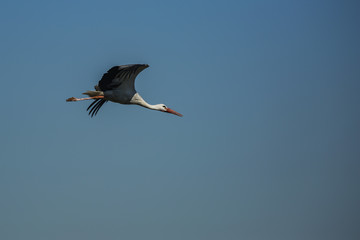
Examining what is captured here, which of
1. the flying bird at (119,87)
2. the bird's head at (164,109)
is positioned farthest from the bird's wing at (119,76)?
the bird's head at (164,109)

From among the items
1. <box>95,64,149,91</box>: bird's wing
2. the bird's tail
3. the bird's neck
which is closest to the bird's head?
the bird's neck

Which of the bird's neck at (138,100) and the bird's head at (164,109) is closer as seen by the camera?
the bird's neck at (138,100)

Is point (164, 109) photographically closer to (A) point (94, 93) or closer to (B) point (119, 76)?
(A) point (94, 93)

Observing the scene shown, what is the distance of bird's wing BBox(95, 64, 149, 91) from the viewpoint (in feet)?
60.6

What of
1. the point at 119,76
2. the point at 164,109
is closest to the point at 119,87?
the point at 119,76

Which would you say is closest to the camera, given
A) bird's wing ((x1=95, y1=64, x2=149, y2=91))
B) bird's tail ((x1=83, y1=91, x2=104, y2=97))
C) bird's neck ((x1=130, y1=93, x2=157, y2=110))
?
bird's wing ((x1=95, y1=64, x2=149, y2=91))

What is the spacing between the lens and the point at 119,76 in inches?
750

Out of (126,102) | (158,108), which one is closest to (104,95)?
(126,102)

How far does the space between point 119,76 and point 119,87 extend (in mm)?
589

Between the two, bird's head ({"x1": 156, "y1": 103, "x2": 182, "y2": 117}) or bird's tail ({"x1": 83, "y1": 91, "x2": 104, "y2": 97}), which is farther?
bird's head ({"x1": 156, "y1": 103, "x2": 182, "y2": 117})

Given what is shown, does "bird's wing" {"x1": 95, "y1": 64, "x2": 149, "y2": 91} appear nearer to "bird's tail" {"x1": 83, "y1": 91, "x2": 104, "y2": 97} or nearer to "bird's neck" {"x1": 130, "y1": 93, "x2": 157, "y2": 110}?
"bird's tail" {"x1": 83, "y1": 91, "x2": 104, "y2": 97}

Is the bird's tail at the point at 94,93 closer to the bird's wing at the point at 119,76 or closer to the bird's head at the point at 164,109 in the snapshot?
the bird's wing at the point at 119,76

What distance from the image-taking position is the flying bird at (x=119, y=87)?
61.4 ft

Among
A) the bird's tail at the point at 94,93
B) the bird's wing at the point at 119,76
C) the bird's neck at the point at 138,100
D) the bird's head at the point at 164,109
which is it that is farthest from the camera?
the bird's head at the point at 164,109
